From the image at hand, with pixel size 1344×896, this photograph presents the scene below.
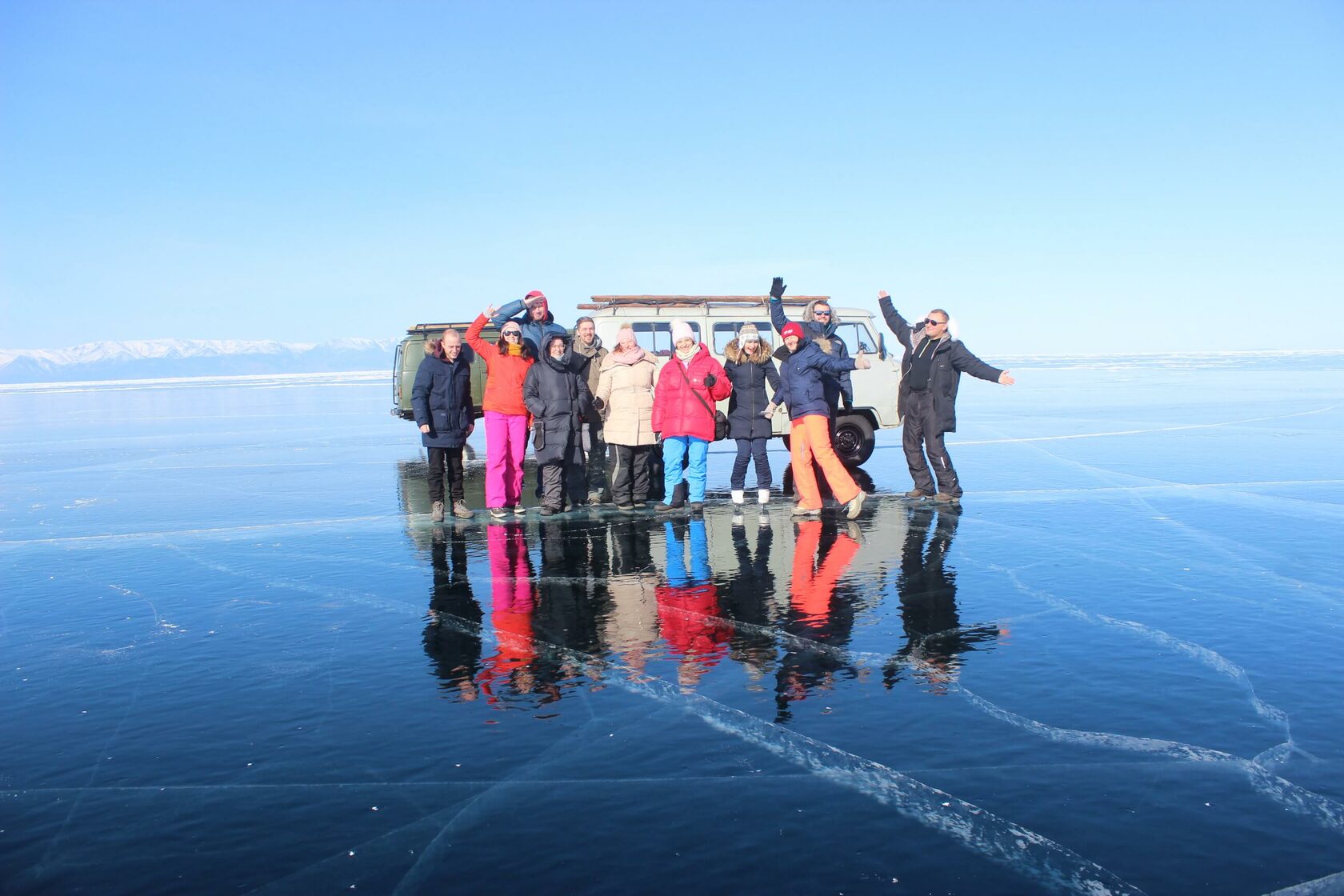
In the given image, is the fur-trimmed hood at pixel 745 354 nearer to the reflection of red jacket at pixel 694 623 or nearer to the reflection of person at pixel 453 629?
the reflection of person at pixel 453 629

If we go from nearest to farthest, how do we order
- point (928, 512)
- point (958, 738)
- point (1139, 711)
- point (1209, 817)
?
point (1209, 817) < point (958, 738) < point (1139, 711) < point (928, 512)

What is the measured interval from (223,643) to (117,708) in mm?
1079

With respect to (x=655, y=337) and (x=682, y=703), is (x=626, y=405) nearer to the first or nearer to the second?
(x=655, y=337)

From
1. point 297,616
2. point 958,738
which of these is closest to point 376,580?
point 297,616

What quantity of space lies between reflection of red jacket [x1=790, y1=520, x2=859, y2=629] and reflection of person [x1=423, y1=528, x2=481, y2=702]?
6.24ft

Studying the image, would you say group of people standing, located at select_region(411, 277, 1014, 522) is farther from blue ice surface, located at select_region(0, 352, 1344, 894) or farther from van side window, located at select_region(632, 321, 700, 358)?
van side window, located at select_region(632, 321, 700, 358)

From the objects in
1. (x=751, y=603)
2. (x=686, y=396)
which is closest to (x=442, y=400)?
(x=686, y=396)

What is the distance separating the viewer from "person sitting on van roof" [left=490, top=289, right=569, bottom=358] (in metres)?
10.3

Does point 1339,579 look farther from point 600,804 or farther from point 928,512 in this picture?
point 600,804

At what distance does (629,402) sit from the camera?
10617 millimetres

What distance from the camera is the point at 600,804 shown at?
368cm

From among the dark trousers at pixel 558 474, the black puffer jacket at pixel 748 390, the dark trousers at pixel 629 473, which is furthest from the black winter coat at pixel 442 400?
the black puffer jacket at pixel 748 390

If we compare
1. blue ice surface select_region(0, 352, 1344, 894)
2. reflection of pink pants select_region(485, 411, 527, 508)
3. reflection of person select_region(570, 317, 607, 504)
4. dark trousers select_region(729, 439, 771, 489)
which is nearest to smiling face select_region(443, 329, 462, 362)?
reflection of pink pants select_region(485, 411, 527, 508)

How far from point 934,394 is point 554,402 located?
152 inches
